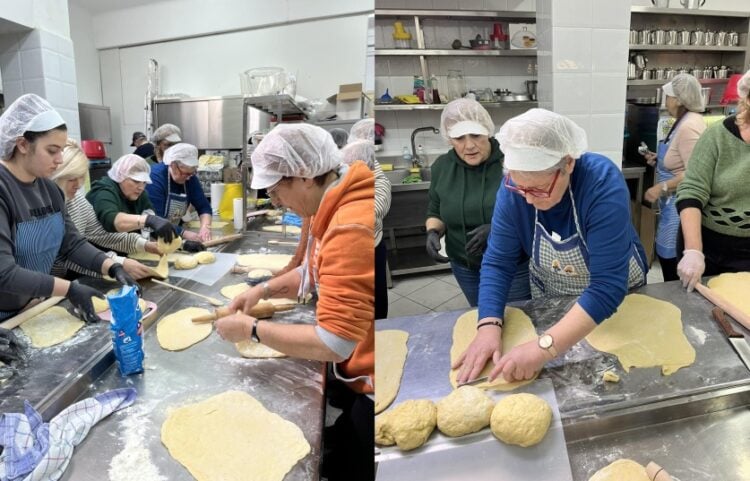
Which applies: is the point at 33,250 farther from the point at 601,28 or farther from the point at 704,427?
the point at 704,427

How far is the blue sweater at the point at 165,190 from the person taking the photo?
0.63 meters

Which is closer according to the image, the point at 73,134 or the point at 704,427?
the point at 73,134

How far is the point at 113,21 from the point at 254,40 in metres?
0.19

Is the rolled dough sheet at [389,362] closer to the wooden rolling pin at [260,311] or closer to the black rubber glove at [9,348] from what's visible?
the wooden rolling pin at [260,311]

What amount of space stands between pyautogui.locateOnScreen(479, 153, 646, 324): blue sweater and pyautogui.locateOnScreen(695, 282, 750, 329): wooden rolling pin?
0.27 meters

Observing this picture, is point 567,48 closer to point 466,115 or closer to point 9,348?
point 466,115

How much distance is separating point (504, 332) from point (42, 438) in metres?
0.64

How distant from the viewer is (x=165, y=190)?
2.17ft

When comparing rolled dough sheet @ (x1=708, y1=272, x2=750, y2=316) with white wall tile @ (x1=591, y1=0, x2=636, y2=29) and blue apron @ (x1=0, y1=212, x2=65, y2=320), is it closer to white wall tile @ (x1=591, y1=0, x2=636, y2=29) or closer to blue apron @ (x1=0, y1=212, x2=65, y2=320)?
white wall tile @ (x1=591, y1=0, x2=636, y2=29)

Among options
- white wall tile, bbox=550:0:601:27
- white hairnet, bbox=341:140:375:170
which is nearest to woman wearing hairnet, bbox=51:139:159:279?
white hairnet, bbox=341:140:375:170

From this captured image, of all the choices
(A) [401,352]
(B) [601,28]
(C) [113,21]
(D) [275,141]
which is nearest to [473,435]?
(A) [401,352]

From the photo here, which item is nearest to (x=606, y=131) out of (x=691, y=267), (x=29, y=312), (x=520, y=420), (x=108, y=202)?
(x=691, y=267)

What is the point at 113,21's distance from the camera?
52cm

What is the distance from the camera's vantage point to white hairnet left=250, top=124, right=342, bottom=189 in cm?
60
